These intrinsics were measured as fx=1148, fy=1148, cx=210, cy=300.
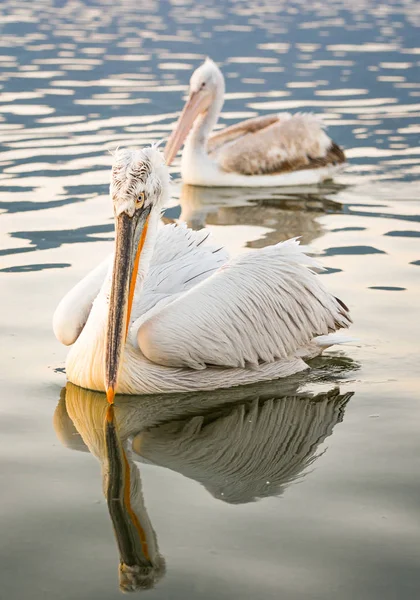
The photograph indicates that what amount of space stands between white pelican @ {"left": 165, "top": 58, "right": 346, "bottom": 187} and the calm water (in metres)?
0.18

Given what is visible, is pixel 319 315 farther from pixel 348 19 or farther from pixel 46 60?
pixel 348 19

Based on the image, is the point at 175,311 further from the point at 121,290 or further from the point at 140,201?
the point at 140,201

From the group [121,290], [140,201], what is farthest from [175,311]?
[140,201]

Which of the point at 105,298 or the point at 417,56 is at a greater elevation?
the point at 105,298

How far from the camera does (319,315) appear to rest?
4.96 metres

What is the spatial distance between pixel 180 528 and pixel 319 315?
5.58ft

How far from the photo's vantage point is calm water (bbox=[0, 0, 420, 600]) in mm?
3268

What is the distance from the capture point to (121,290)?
4.20 metres

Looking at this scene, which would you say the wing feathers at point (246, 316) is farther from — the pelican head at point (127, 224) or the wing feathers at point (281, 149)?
the wing feathers at point (281, 149)

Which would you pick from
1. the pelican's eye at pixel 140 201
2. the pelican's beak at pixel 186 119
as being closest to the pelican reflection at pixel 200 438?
the pelican's eye at pixel 140 201

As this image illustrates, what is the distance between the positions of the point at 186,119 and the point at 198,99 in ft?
0.68

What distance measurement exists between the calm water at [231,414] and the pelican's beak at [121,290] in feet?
0.91

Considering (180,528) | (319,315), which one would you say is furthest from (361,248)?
(180,528)

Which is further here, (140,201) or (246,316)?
(246,316)
